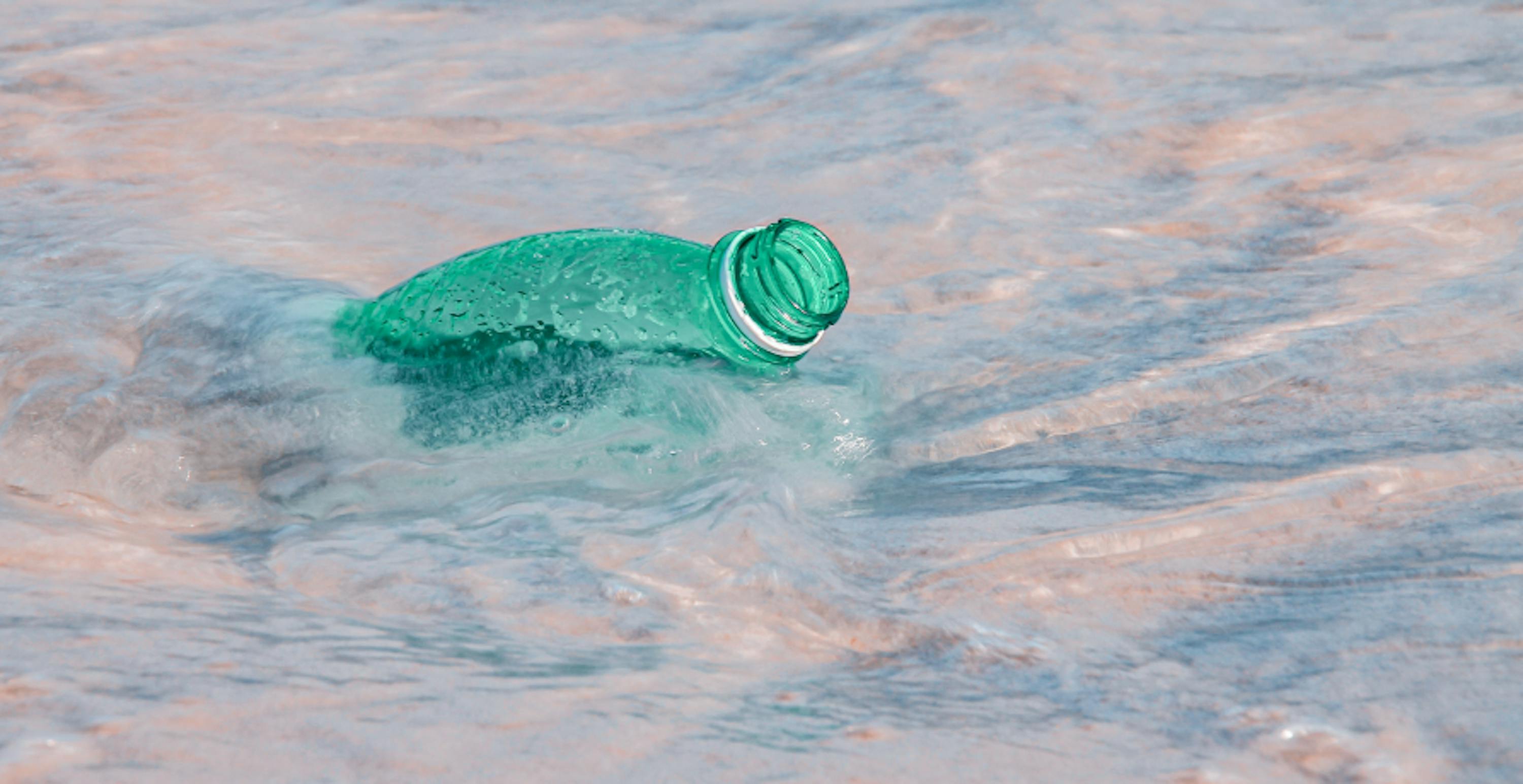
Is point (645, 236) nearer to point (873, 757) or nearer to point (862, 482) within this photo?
point (862, 482)

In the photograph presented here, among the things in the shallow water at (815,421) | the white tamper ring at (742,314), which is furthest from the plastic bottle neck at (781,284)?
the shallow water at (815,421)

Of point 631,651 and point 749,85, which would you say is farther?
point 749,85

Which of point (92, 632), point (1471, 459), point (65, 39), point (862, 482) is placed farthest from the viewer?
point (65, 39)

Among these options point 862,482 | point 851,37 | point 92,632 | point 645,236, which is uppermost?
point 851,37

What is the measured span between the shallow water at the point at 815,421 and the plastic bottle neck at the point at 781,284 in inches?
5.7

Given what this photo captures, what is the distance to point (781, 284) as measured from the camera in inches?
67.1

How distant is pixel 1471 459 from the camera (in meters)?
1.52

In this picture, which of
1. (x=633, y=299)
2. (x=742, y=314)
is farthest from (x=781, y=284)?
(x=633, y=299)

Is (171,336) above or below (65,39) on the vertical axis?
below

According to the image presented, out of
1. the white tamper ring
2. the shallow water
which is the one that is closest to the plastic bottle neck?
the white tamper ring

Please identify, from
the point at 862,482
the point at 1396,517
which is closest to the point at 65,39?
the point at 862,482

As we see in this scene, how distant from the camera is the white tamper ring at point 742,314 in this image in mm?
1695

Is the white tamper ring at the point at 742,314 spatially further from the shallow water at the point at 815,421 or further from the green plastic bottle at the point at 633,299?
the shallow water at the point at 815,421

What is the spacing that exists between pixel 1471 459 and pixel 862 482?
2.52ft
